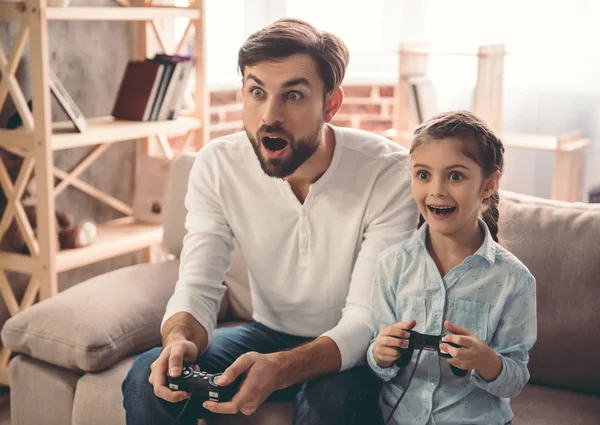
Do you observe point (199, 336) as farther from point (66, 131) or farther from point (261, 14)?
point (261, 14)

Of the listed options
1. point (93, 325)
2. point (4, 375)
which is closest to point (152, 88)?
point (4, 375)

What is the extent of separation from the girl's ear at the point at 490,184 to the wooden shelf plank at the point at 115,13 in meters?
1.51

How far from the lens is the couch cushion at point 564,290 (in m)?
1.80

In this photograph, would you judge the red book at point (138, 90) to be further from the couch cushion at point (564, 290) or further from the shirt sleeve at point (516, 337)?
the shirt sleeve at point (516, 337)

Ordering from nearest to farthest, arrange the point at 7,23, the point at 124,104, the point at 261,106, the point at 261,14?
the point at 261,106 → the point at 7,23 → the point at 124,104 → the point at 261,14

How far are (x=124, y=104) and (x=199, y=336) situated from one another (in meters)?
1.43

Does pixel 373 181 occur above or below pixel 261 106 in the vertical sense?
below

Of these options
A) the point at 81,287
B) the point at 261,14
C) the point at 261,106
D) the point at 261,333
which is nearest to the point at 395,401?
the point at 261,333

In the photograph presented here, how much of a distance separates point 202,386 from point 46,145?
1233 millimetres

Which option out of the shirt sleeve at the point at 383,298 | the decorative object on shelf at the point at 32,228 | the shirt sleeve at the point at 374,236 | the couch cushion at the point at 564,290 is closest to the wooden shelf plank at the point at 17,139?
the decorative object on shelf at the point at 32,228

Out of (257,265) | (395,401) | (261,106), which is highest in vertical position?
(261,106)

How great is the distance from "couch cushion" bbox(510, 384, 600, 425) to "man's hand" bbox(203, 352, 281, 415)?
1.74 feet

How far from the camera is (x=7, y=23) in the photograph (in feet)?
8.64

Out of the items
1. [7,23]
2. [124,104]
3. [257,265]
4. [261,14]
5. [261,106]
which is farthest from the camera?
[261,14]
